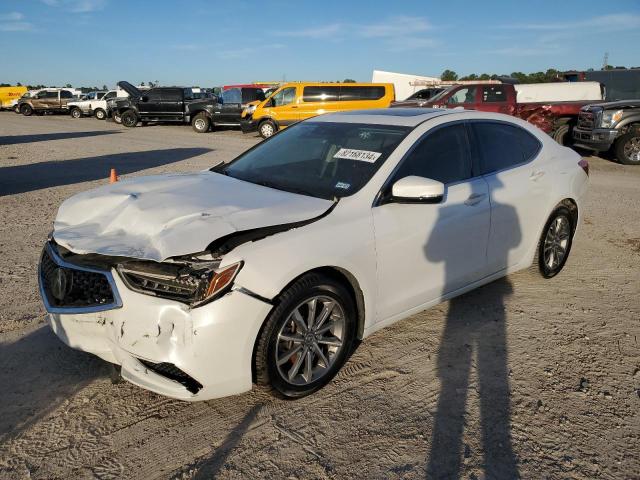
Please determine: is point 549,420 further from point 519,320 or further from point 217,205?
point 217,205

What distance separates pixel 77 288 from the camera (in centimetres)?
285

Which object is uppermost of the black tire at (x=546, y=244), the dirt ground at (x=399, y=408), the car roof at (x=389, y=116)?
the car roof at (x=389, y=116)

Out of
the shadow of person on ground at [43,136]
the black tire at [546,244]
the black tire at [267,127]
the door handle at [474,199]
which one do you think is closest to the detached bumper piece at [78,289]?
the door handle at [474,199]

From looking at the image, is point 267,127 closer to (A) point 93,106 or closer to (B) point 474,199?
(B) point 474,199

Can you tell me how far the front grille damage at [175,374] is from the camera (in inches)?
105

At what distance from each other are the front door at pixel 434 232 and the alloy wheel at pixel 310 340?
37cm

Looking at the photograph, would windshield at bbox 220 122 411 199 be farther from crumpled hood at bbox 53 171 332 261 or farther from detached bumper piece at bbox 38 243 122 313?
detached bumper piece at bbox 38 243 122 313

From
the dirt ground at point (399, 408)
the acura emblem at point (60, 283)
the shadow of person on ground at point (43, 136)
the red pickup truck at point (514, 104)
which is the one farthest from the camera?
the shadow of person on ground at point (43, 136)

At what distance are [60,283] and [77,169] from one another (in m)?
10.5

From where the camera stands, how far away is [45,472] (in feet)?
8.16

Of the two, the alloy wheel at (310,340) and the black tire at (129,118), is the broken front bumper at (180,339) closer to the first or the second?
the alloy wheel at (310,340)

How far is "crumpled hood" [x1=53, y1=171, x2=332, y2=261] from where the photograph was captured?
9.04 ft

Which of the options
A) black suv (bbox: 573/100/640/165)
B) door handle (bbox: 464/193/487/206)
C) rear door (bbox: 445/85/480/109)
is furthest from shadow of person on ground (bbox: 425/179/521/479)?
rear door (bbox: 445/85/480/109)

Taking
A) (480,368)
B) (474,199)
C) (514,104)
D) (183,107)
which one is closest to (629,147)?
(514,104)
